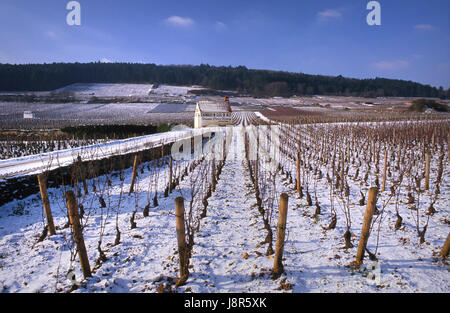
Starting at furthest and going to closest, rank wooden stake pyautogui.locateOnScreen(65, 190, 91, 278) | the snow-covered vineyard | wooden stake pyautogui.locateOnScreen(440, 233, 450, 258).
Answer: wooden stake pyautogui.locateOnScreen(440, 233, 450, 258), the snow-covered vineyard, wooden stake pyautogui.locateOnScreen(65, 190, 91, 278)

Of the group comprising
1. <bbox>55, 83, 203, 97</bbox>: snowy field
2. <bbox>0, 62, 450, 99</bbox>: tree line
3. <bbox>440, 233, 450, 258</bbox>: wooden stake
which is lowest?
<bbox>440, 233, 450, 258</bbox>: wooden stake

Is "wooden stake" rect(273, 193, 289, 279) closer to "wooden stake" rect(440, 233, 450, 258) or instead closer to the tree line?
"wooden stake" rect(440, 233, 450, 258)

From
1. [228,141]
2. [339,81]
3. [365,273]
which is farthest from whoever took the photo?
[339,81]

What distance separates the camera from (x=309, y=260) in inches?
153

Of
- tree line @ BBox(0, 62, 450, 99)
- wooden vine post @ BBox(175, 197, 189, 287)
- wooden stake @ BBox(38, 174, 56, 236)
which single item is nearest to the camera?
wooden vine post @ BBox(175, 197, 189, 287)

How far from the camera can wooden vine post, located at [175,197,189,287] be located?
9.95ft

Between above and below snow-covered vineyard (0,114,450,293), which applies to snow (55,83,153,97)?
above

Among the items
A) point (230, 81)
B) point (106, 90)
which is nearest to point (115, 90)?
point (106, 90)

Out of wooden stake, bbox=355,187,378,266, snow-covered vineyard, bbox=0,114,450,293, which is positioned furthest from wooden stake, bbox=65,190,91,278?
wooden stake, bbox=355,187,378,266

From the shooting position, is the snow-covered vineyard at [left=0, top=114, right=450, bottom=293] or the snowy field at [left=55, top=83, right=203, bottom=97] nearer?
the snow-covered vineyard at [left=0, top=114, right=450, bottom=293]

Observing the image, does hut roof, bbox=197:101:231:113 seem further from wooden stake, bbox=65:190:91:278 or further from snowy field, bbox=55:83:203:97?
snowy field, bbox=55:83:203:97
